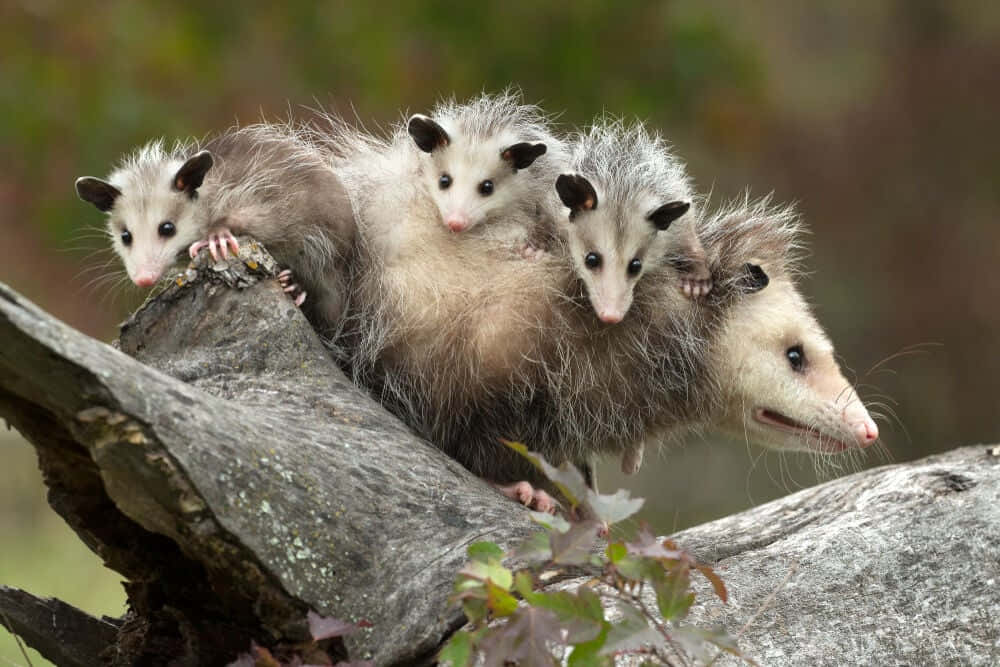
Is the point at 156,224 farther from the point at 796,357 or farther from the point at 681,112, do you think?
the point at 681,112

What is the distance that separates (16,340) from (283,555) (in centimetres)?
45

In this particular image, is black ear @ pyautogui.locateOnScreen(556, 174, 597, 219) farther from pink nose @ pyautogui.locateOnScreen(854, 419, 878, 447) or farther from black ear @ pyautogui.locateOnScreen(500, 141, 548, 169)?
pink nose @ pyautogui.locateOnScreen(854, 419, 878, 447)

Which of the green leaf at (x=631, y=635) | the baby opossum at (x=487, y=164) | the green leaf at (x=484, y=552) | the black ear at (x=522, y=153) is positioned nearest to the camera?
the green leaf at (x=631, y=635)

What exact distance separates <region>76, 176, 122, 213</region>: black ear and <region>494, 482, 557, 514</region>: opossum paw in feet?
3.01

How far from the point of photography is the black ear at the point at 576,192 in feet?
7.91

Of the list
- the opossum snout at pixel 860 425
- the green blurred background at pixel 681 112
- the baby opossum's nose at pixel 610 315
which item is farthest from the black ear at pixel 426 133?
the green blurred background at pixel 681 112

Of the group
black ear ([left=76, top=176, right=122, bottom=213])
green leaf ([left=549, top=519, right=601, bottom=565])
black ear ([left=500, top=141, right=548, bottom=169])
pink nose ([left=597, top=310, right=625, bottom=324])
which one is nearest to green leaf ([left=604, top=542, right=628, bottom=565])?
green leaf ([left=549, top=519, right=601, bottom=565])

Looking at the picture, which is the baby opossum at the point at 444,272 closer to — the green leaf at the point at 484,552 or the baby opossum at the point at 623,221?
the baby opossum at the point at 623,221

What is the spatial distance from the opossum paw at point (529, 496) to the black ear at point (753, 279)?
22.1 inches

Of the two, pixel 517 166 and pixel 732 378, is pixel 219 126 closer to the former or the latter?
pixel 517 166

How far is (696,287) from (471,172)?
49 cm

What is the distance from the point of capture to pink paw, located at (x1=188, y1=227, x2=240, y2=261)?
2230mm

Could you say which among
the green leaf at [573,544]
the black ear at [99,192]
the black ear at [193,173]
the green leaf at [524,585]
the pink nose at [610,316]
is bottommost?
the green leaf at [524,585]

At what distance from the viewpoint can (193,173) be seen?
7.61 ft
